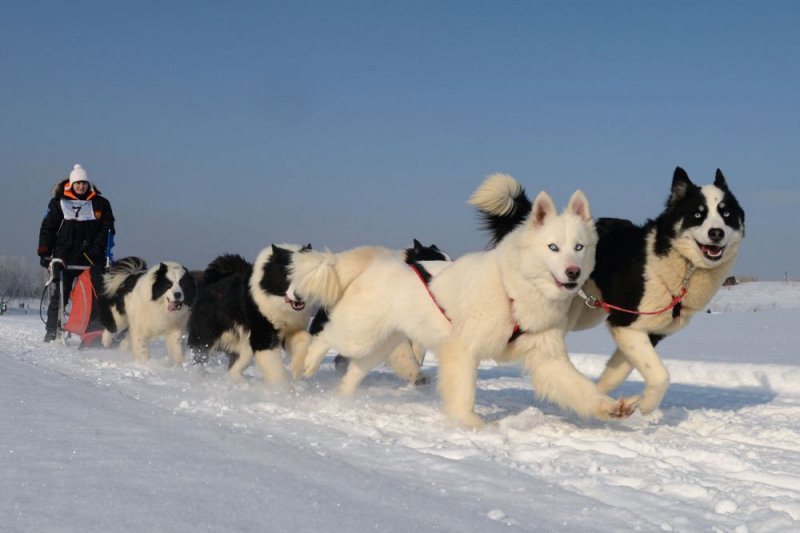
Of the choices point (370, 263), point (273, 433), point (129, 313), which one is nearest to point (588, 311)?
point (370, 263)

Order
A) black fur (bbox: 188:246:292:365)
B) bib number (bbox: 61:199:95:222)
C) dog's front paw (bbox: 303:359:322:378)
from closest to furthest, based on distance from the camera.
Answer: dog's front paw (bbox: 303:359:322:378), black fur (bbox: 188:246:292:365), bib number (bbox: 61:199:95:222)

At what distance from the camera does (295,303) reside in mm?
6602

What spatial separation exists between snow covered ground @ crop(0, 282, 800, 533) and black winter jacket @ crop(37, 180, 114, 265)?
3.40m

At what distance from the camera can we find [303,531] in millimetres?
2377

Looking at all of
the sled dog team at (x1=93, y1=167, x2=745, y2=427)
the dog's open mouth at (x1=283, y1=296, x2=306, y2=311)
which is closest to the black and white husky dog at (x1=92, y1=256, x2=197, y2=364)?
the sled dog team at (x1=93, y1=167, x2=745, y2=427)

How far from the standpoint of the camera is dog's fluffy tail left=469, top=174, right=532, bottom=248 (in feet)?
18.9

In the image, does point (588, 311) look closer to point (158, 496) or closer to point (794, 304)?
point (158, 496)

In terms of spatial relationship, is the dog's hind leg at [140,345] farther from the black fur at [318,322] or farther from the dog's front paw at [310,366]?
the dog's front paw at [310,366]

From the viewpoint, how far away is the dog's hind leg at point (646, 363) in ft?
17.0

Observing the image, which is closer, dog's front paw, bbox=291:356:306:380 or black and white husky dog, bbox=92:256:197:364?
dog's front paw, bbox=291:356:306:380

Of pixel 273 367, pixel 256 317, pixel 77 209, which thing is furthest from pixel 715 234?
pixel 77 209

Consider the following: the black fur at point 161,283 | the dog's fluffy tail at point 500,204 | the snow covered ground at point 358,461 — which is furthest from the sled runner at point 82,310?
the dog's fluffy tail at point 500,204

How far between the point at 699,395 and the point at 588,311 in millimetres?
2368

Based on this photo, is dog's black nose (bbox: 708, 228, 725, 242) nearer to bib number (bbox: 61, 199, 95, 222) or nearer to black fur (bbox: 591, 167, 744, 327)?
black fur (bbox: 591, 167, 744, 327)
